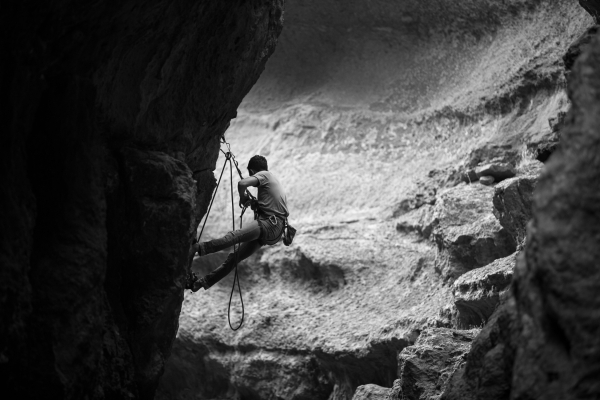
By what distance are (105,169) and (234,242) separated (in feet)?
5.84

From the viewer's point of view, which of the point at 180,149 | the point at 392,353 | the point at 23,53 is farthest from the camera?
the point at 392,353

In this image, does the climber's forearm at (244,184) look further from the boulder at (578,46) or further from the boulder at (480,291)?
the boulder at (578,46)

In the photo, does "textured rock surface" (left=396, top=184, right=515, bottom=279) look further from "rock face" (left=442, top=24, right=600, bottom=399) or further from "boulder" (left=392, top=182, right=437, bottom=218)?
"rock face" (left=442, top=24, right=600, bottom=399)

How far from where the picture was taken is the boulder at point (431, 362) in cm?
756

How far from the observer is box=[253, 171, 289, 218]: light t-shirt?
28.4ft

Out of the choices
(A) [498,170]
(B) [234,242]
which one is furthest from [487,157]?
(B) [234,242]

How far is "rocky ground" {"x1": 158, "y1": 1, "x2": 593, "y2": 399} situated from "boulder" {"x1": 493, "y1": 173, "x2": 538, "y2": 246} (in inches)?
0.7

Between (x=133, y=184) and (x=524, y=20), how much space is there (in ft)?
29.8

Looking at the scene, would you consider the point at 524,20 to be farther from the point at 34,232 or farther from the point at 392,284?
the point at 34,232

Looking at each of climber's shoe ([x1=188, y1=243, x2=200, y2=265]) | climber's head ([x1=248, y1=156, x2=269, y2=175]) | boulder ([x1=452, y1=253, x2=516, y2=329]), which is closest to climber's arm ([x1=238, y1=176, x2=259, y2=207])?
→ climber's head ([x1=248, y1=156, x2=269, y2=175])

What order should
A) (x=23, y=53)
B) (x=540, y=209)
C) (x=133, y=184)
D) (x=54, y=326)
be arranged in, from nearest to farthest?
(x=540, y=209) → (x=23, y=53) → (x=54, y=326) → (x=133, y=184)

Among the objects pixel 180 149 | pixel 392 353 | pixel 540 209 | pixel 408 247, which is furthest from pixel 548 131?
pixel 540 209

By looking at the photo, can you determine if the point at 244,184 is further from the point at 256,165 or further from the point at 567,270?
the point at 567,270

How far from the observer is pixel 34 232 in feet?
20.4
